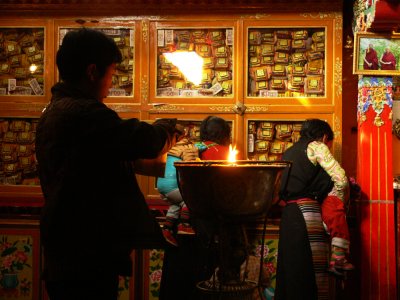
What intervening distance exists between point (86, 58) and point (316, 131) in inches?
102

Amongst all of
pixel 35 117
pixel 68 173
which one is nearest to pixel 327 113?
pixel 35 117

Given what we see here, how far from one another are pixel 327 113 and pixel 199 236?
1.54 meters

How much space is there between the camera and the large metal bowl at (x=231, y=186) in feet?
8.65

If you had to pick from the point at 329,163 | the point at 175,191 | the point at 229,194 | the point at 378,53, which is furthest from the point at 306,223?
the point at 229,194

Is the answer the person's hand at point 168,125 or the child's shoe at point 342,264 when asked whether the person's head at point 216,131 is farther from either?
the person's hand at point 168,125

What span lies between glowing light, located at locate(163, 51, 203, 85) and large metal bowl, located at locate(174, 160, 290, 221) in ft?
8.08

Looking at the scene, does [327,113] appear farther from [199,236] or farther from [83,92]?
[83,92]

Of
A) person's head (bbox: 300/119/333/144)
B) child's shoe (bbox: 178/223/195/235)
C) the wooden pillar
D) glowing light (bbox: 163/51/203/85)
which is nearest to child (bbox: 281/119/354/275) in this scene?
person's head (bbox: 300/119/333/144)

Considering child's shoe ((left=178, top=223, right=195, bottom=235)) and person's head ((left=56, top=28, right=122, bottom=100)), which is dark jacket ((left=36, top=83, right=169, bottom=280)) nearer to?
person's head ((left=56, top=28, right=122, bottom=100))

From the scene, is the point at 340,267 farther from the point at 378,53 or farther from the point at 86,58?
the point at 86,58

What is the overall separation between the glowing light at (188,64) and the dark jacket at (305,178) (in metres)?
1.17

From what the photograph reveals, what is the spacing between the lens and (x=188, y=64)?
16.9ft

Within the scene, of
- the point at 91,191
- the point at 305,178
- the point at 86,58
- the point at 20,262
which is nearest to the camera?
the point at 91,191

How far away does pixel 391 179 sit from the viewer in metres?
4.72
